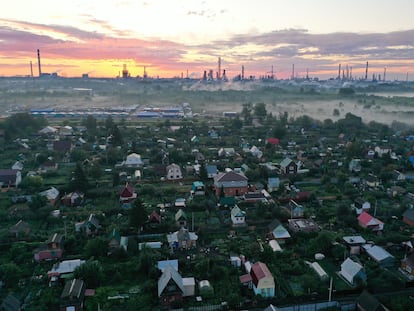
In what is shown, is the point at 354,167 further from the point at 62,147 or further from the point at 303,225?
the point at 62,147

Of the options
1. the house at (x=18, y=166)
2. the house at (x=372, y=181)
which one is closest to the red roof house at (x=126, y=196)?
→ the house at (x=18, y=166)

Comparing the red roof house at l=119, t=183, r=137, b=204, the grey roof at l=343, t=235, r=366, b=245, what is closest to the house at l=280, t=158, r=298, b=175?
the grey roof at l=343, t=235, r=366, b=245

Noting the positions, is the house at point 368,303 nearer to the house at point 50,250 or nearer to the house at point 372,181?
the house at point 50,250

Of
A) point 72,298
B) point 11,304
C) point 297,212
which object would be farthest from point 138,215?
point 297,212

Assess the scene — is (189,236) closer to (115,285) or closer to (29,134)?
(115,285)

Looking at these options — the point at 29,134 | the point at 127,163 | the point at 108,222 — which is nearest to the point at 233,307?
the point at 108,222
